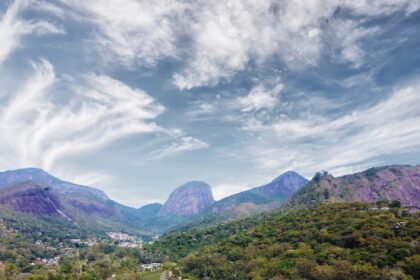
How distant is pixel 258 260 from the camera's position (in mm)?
72000

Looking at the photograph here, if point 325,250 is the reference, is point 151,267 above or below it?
above

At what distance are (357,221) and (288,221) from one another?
28980 mm

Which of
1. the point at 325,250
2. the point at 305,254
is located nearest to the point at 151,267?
the point at 305,254

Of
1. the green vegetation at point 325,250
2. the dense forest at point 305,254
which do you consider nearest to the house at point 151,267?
the dense forest at point 305,254

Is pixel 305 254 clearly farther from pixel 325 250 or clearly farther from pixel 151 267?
pixel 151 267

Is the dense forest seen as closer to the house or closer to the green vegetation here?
the green vegetation

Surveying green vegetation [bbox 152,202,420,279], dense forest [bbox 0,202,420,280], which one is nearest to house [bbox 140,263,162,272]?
dense forest [bbox 0,202,420,280]

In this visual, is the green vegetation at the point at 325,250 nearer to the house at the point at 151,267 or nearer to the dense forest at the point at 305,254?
the dense forest at the point at 305,254

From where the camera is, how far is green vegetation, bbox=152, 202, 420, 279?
55406 millimetres

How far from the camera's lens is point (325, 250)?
6569 centimetres

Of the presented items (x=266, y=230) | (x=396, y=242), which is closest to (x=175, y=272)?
(x=266, y=230)

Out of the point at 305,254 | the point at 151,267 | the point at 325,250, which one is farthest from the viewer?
A: the point at 151,267

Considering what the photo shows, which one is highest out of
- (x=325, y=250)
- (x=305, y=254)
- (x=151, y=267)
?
(x=151, y=267)

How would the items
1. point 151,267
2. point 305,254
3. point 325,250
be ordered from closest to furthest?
point 325,250
point 305,254
point 151,267
